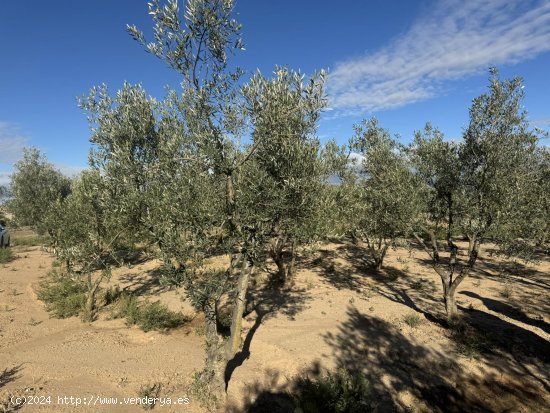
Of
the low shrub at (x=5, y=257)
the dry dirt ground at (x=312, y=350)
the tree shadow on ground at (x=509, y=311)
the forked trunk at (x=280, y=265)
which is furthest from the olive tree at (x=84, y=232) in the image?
the tree shadow on ground at (x=509, y=311)

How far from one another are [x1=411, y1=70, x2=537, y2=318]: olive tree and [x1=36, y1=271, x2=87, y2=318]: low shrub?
17.9m

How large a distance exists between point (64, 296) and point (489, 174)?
2235 cm

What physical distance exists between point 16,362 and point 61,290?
8.28 meters

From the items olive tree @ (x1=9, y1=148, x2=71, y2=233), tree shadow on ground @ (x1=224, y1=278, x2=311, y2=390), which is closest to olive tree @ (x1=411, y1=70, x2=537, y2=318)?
tree shadow on ground @ (x1=224, y1=278, x2=311, y2=390)

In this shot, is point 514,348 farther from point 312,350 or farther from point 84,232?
point 84,232

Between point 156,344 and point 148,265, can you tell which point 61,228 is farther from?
point 148,265

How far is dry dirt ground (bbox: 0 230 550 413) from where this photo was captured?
1179cm

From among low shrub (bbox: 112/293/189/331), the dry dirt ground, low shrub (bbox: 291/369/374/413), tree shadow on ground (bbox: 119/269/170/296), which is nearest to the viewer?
low shrub (bbox: 291/369/374/413)

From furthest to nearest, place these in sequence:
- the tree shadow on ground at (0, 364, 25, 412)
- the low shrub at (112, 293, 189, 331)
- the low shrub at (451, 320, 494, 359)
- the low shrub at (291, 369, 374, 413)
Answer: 1. the low shrub at (112, 293, 189, 331)
2. the low shrub at (451, 320, 494, 359)
3. the low shrub at (291, 369, 374, 413)
4. the tree shadow on ground at (0, 364, 25, 412)

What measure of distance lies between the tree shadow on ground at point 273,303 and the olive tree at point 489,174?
806cm

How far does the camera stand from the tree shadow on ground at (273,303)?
57.7ft

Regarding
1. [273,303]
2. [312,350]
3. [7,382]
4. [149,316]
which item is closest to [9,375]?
[7,382]

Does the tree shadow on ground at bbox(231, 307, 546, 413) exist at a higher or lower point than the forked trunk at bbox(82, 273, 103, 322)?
lower

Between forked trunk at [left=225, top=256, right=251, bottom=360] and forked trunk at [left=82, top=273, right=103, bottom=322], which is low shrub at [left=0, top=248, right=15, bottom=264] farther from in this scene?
forked trunk at [left=225, top=256, right=251, bottom=360]
